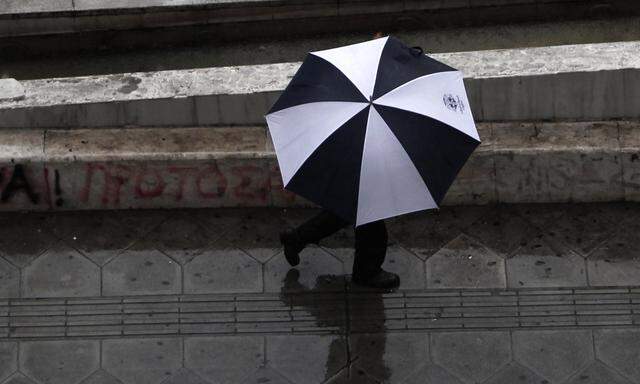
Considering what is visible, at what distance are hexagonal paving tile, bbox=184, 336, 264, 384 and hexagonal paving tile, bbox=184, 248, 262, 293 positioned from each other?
0.44 metres

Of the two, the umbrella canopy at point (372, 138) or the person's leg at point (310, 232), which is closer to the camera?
the umbrella canopy at point (372, 138)

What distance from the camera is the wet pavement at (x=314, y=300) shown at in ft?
27.3

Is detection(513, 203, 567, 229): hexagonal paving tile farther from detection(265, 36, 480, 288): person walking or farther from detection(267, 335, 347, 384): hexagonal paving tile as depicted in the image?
detection(267, 335, 347, 384): hexagonal paving tile

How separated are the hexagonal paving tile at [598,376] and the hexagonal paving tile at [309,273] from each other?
1.77m

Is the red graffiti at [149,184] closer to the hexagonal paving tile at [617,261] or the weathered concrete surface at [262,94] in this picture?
the weathered concrete surface at [262,94]

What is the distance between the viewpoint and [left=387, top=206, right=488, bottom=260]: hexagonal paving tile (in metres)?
9.05

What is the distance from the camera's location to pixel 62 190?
909 centimetres

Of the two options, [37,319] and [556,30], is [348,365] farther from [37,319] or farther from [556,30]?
[556,30]

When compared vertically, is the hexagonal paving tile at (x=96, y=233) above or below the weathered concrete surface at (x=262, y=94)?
below

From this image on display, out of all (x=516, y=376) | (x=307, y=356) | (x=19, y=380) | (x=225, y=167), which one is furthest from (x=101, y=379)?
(x=516, y=376)

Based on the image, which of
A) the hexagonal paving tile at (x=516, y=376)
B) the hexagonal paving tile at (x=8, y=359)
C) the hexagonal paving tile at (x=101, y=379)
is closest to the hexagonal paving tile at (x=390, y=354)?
the hexagonal paving tile at (x=516, y=376)

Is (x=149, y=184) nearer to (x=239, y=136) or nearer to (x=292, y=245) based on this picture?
(x=239, y=136)

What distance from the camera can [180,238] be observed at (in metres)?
9.09

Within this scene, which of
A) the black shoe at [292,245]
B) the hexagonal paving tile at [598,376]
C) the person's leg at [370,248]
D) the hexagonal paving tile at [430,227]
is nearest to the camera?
the hexagonal paving tile at [598,376]
